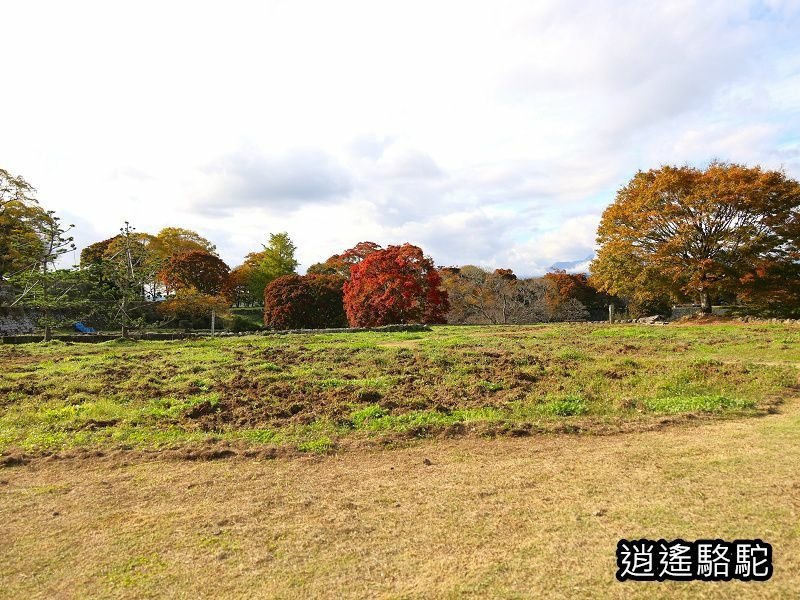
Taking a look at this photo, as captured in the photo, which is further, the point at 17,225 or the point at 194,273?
the point at 194,273

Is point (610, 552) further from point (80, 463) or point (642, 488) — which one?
point (80, 463)

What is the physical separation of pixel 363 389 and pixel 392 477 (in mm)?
3661

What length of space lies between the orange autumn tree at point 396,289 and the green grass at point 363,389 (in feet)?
39.3

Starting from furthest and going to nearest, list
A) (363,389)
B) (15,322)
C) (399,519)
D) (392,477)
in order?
(15,322), (363,389), (392,477), (399,519)

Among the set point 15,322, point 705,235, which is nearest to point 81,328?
point 15,322

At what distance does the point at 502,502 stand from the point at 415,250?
73.8 ft

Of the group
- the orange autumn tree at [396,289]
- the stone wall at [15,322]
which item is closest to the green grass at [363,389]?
the orange autumn tree at [396,289]

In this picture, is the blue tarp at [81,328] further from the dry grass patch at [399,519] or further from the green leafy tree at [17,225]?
the dry grass patch at [399,519]

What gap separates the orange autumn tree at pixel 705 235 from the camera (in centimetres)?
2083

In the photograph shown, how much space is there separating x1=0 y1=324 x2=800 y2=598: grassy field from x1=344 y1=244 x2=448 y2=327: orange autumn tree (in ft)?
50.1

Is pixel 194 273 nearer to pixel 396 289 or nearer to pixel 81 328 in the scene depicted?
pixel 81 328

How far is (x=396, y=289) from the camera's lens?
85.8 ft

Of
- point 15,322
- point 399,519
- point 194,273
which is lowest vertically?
point 399,519

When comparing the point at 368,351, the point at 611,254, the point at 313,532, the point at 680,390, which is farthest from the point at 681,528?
the point at 611,254
